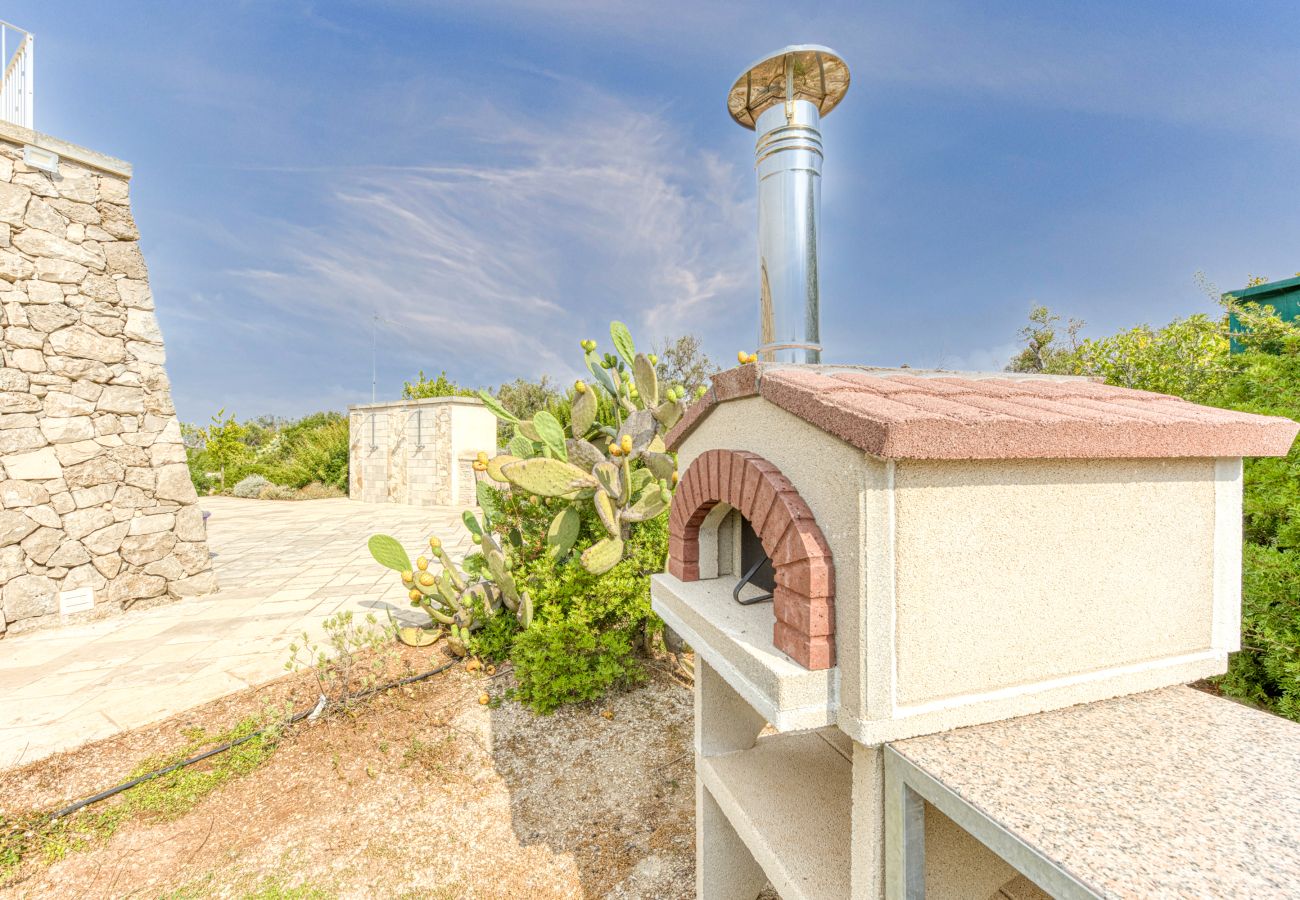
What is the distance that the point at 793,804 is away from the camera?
1.84m

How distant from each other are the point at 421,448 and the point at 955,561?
42.9ft

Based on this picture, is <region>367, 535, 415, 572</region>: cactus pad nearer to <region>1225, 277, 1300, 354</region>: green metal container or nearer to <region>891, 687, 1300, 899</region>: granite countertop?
<region>891, 687, 1300, 899</region>: granite countertop

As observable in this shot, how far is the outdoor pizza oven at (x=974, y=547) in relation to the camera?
1.17 meters

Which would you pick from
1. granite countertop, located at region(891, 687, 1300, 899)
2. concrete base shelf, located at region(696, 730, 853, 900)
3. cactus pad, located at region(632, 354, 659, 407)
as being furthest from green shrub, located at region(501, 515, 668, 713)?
granite countertop, located at region(891, 687, 1300, 899)

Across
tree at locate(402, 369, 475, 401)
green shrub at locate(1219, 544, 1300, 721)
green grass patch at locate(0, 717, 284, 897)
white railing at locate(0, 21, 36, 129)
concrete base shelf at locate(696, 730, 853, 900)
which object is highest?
white railing at locate(0, 21, 36, 129)

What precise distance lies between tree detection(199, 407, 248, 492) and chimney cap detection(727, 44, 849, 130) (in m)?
17.0

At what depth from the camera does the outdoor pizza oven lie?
3.84 feet

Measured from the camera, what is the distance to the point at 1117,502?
137cm

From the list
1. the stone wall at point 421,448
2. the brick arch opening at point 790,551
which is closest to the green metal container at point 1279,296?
the brick arch opening at point 790,551

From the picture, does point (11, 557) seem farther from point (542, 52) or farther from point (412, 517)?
point (542, 52)

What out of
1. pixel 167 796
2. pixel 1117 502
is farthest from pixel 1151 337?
pixel 167 796

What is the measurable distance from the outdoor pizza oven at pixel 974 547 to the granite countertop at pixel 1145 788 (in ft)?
0.23

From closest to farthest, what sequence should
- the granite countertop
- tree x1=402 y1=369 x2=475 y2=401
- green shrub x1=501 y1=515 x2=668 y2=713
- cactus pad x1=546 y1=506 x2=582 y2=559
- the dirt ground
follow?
the granite countertop → the dirt ground → green shrub x1=501 y1=515 x2=668 y2=713 → cactus pad x1=546 y1=506 x2=582 y2=559 → tree x1=402 y1=369 x2=475 y2=401

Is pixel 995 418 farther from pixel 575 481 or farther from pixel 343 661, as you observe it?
pixel 343 661
